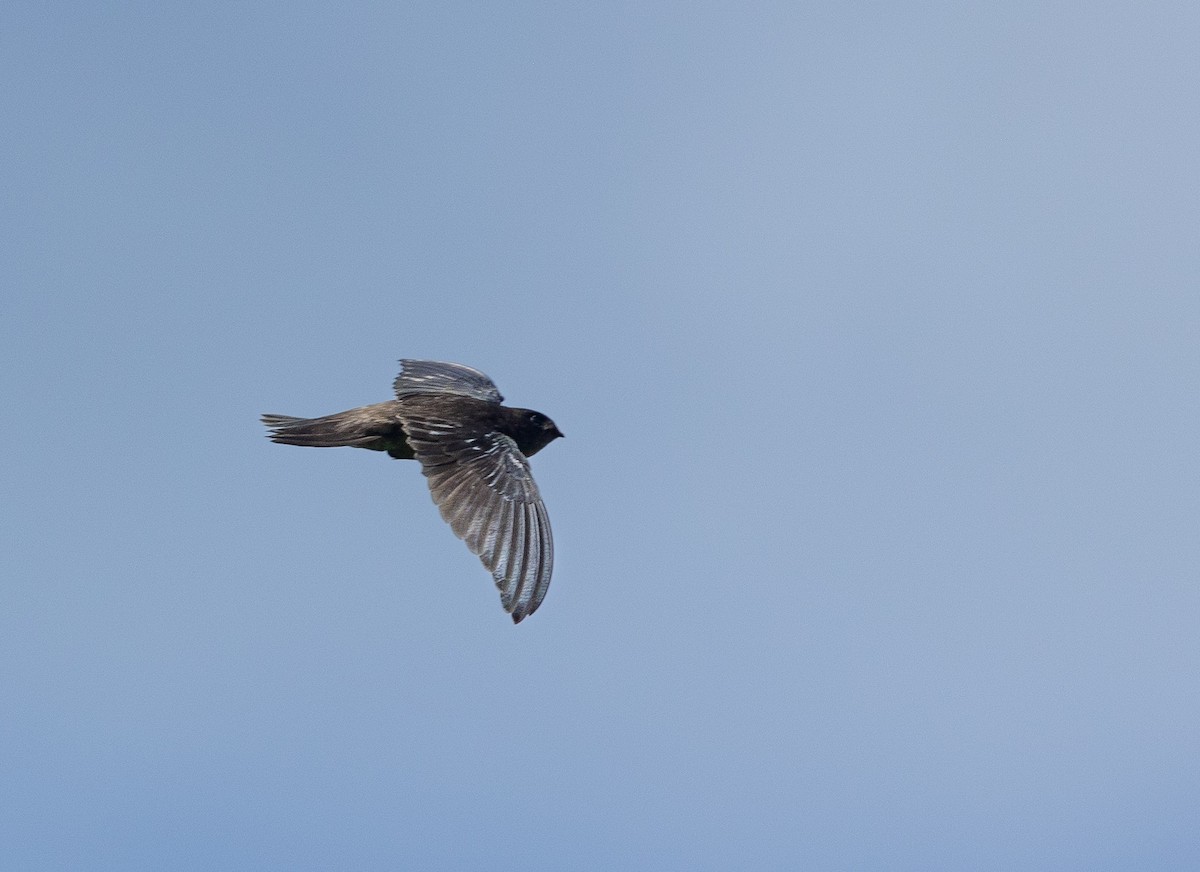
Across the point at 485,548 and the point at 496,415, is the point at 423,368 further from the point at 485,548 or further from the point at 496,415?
the point at 485,548

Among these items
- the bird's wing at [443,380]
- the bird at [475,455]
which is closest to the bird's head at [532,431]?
the bird at [475,455]

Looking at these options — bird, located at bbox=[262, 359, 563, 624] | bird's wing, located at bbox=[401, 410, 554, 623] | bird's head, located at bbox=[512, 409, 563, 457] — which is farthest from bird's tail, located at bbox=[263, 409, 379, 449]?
bird's head, located at bbox=[512, 409, 563, 457]

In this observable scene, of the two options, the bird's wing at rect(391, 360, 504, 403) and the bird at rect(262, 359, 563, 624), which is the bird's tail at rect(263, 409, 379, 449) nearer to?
the bird at rect(262, 359, 563, 624)

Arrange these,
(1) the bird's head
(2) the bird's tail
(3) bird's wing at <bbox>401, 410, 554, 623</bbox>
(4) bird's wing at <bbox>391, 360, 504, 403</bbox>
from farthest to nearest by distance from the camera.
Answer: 1. (4) bird's wing at <bbox>391, 360, 504, 403</bbox>
2. (1) the bird's head
3. (2) the bird's tail
4. (3) bird's wing at <bbox>401, 410, 554, 623</bbox>

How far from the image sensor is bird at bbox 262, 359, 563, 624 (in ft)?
31.0

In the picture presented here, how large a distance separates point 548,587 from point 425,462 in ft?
5.54

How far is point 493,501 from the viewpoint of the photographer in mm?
10039

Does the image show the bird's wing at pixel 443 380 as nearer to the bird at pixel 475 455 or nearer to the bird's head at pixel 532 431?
the bird at pixel 475 455

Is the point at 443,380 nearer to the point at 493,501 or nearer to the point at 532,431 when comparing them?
the point at 532,431

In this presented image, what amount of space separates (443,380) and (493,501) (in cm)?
417

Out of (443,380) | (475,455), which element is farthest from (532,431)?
(443,380)

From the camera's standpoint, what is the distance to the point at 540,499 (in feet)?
33.7

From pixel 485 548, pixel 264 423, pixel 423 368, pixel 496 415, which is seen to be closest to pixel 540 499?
pixel 485 548

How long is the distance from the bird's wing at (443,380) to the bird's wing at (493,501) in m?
2.16
